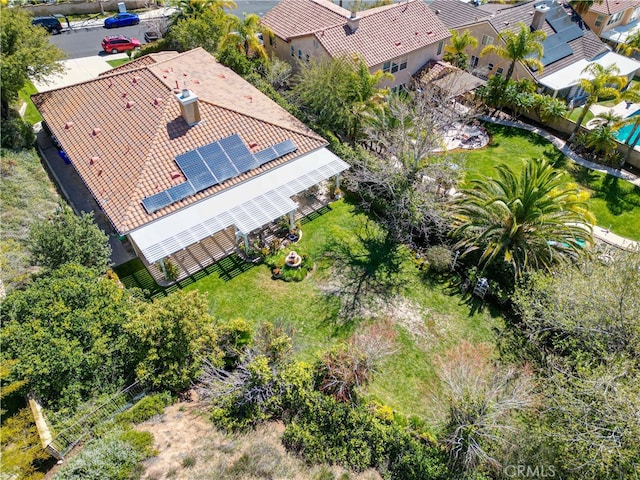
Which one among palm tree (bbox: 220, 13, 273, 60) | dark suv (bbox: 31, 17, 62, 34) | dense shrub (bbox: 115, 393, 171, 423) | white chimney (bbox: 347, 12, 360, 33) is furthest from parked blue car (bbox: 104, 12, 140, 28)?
dense shrub (bbox: 115, 393, 171, 423)

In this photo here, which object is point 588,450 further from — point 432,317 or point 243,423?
point 243,423

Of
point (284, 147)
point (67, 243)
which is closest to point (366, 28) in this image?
point (284, 147)

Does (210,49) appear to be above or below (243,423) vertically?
above

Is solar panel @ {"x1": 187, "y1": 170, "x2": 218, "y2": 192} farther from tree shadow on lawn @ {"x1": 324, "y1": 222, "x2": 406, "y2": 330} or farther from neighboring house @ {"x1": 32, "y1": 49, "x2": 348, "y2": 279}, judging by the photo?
tree shadow on lawn @ {"x1": 324, "y1": 222, "x2": 406, "y2": 330}

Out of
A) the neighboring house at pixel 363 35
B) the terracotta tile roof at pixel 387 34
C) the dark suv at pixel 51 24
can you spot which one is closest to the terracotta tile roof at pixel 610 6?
the terracotta tile roof at pixel 387 34

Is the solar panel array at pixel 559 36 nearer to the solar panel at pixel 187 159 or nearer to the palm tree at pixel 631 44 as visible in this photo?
the palm tree at pixel 631 44

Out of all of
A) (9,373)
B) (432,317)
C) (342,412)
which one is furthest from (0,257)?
(432,317)
